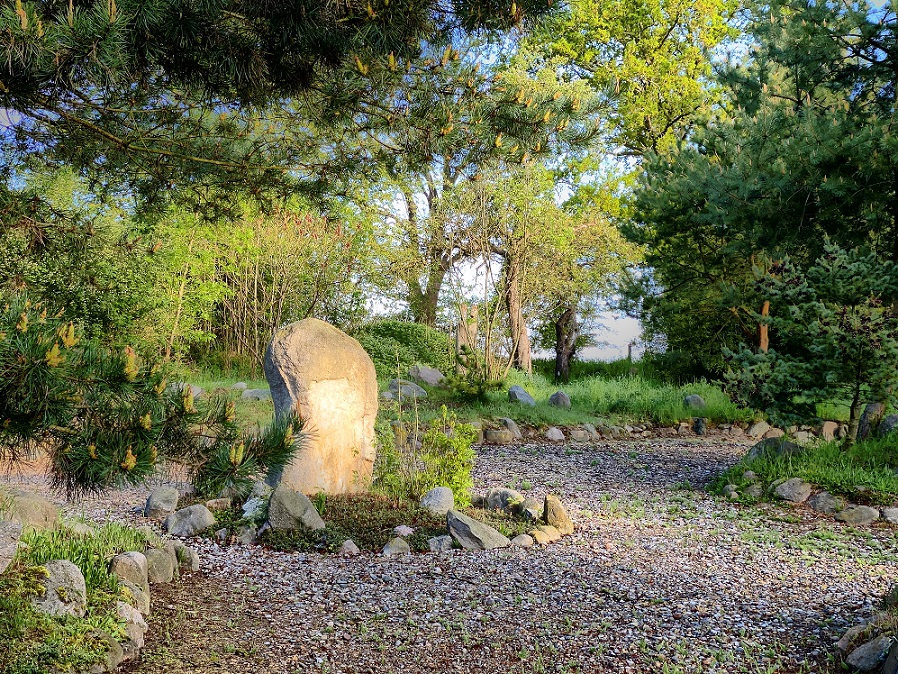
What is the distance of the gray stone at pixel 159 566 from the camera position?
3.82 metres

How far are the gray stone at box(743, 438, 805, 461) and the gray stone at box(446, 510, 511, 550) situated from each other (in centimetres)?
370

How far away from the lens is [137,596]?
339 cm

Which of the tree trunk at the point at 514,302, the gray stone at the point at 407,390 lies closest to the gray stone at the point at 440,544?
the gray stone at the point at 407,390

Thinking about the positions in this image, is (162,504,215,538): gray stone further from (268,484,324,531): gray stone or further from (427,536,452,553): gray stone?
(427,536,452,553): gray stone

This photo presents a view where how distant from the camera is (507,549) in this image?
4598 mm

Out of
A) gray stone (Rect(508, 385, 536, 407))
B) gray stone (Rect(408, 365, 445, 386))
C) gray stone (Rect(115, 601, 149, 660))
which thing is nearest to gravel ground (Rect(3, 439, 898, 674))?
gray stone (Rect(115, 601, 149, 660))

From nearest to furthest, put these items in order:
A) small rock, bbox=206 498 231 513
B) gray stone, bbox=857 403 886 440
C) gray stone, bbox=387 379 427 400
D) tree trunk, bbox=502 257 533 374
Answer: small rock, bbox=206 498 231 513 → gray stone, bbox=857 403 886 440 → gray stone, bbox=387 379 427 400 → tree trunk, bbox=502 257 533 374

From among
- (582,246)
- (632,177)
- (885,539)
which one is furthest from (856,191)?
(632,177)

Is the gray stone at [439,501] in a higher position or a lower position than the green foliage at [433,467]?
lower

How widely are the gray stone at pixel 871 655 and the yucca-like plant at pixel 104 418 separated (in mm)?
2404

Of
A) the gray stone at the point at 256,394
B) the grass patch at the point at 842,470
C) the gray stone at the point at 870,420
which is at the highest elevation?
the gray stone at the point at 870,420

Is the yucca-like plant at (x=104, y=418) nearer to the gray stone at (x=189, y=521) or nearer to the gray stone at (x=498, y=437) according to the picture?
the gray stone at (x=189, y=521)

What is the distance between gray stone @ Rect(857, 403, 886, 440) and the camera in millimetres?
7613

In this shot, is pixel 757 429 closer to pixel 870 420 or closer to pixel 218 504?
pixel 870 420
